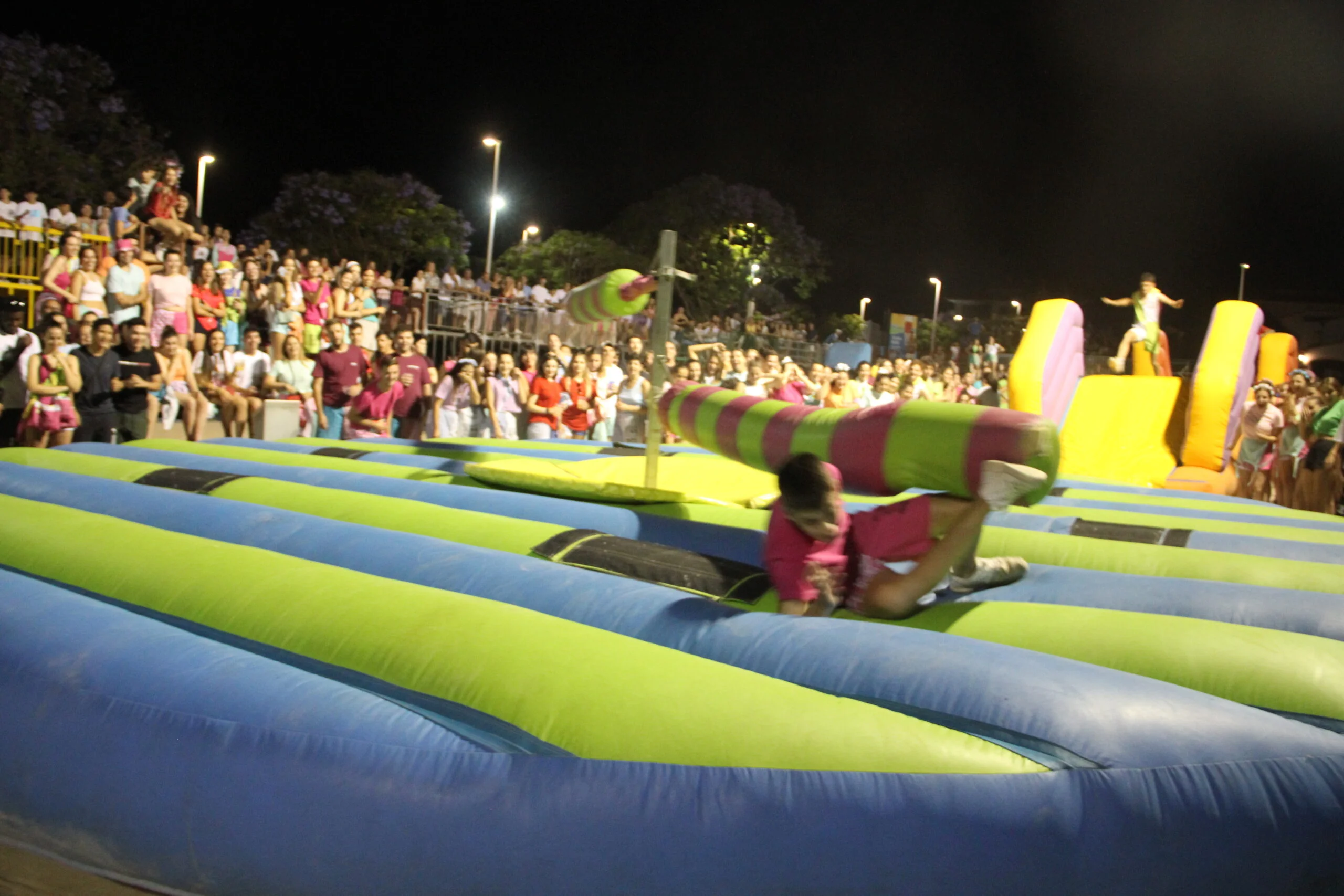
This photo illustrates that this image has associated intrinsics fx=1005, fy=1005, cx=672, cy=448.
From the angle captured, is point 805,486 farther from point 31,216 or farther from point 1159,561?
point 31,216

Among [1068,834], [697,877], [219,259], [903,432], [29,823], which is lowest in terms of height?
[29,823]

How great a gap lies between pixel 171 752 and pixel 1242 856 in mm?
1838

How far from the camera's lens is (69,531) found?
9.10 feet

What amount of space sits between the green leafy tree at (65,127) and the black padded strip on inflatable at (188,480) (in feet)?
50.7

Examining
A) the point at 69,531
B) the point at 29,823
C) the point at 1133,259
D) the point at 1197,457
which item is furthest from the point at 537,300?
Answer: the point at 1133,259

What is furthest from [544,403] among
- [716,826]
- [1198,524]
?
[716,826]

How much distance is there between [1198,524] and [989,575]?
5.34 feet

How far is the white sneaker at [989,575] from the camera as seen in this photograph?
2.63m

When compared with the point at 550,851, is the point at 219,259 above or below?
above

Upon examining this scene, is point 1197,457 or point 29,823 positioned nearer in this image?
point 29,823

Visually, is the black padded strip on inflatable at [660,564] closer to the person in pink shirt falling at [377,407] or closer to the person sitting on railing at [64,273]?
the person in pink shirt falling at [377,407]

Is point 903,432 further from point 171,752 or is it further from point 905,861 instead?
point 171,752

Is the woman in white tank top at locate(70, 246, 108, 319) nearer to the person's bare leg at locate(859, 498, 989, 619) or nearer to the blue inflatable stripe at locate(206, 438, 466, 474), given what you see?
the blue inflatable stripe at locate(206, 438, 466, 474)

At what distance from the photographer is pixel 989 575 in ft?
8.79
